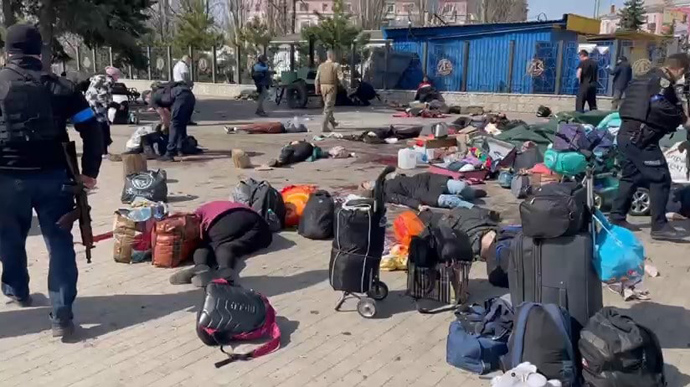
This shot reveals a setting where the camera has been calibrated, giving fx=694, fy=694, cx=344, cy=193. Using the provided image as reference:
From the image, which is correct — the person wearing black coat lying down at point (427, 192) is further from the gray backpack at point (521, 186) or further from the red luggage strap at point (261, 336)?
the red luggage strap at point (261, 336)

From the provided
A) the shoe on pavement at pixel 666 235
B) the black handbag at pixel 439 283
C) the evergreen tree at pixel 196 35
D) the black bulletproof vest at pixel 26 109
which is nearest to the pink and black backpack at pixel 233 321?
the black handbag at pixel 439 283

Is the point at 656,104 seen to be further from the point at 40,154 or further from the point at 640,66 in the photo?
the point at 640,66

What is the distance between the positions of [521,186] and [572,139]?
100 cm

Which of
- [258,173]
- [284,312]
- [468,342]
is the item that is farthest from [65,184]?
[258,173]

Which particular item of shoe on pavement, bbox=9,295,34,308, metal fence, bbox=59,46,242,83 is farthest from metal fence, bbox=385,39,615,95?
shoe on pavement, bbox=9,295,34,308

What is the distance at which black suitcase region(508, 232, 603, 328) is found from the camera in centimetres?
409

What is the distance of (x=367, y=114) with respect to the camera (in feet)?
71.6

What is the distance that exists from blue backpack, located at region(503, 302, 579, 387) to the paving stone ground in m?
0.39

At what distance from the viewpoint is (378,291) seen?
208 inches

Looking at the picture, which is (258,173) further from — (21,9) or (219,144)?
(21,9)

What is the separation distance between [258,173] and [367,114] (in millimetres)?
11281

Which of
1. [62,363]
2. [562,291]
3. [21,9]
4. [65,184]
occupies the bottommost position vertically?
[62,363]

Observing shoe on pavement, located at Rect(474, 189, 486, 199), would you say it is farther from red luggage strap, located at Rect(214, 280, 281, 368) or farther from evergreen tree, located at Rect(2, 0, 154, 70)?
evergreen tree, located at Rect(2, 0, 154, 70)

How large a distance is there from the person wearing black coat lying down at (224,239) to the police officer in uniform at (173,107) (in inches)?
219
